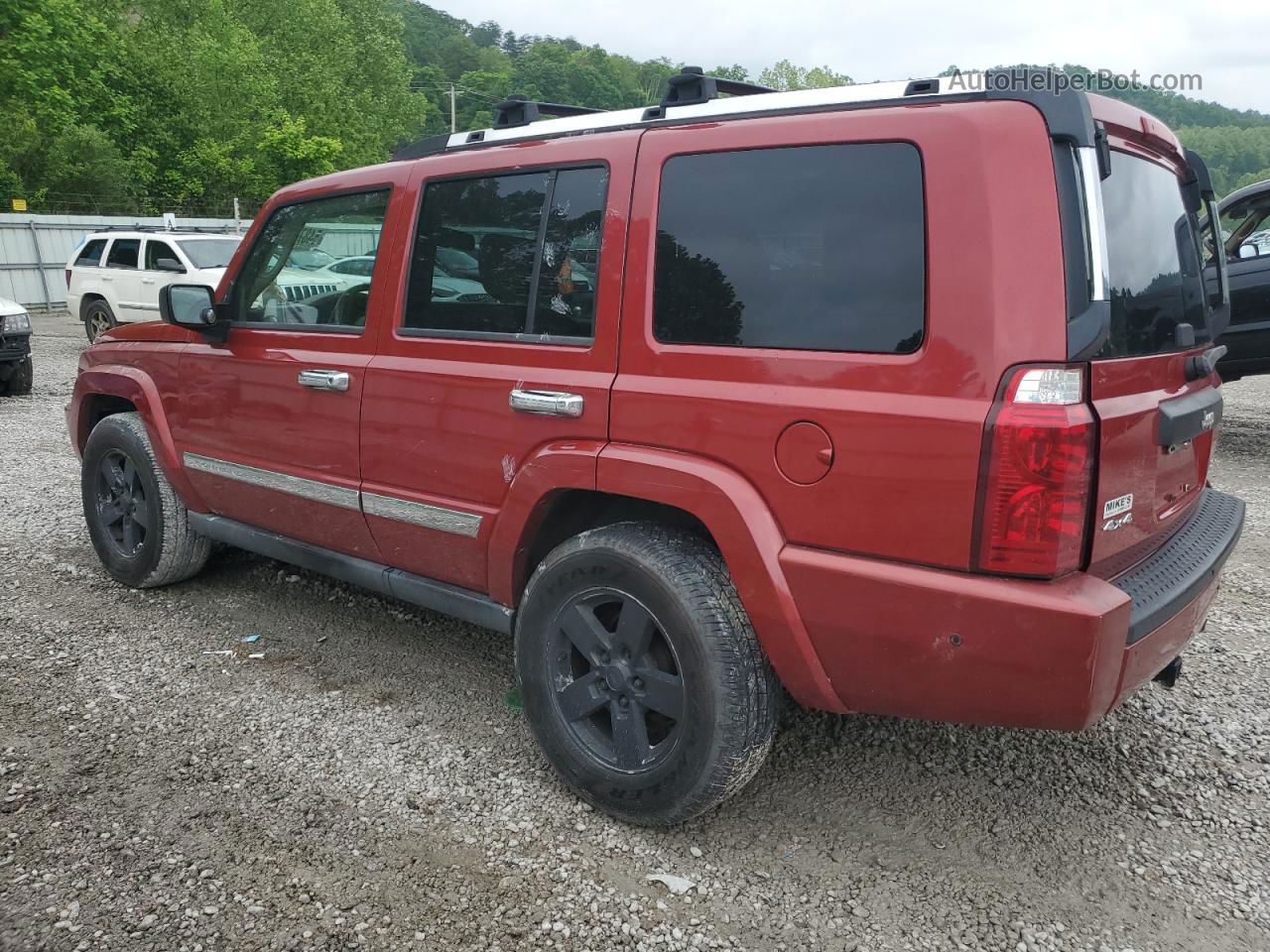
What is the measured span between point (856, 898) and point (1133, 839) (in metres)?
0.88

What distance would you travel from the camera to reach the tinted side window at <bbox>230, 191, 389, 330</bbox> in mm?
3533

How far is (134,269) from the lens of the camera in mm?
14422

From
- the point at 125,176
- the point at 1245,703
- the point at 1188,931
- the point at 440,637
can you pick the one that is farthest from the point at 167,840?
the point at 125,176

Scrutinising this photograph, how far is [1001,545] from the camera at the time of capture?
212cm

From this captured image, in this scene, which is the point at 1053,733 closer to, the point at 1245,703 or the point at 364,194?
the point at 1245,703

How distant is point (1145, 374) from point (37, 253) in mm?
25772

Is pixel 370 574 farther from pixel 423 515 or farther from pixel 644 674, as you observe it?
pixel 644 674

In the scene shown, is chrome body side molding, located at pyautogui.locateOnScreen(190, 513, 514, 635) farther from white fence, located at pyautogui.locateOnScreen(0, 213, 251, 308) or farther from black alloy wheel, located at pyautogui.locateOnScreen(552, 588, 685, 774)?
white fence, located at pyautogui.locateOnScreen(0, 213, 251, 308)

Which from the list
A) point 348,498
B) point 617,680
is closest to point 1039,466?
point 617,680

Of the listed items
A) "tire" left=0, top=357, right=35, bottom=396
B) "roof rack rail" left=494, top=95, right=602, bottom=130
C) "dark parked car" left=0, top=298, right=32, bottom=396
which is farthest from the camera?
"tire" left=0, top=357, right=35, bottom=396

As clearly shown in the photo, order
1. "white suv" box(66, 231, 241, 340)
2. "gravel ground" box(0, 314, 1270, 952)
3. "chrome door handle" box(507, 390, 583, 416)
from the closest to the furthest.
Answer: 1. "gravel ground" box(0, 314, 1270, 952)
2. "chrome door handle" box(507, 390, 583, 416)
3. "white suv" box(66, 231, 241, 340)

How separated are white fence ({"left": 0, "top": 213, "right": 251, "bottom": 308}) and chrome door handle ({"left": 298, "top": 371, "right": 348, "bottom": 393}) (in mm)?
20947

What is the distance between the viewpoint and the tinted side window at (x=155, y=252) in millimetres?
14094

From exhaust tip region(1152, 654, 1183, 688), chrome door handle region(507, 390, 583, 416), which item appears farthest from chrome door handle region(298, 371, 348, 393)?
→ exhaust tip region(1152, 654, 1183, 688)
